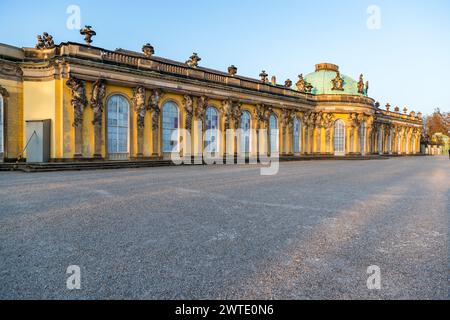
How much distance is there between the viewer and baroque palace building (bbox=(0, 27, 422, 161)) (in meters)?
18.6

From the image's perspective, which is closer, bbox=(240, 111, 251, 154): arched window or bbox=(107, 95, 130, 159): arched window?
bbox=(107, 95, 130, 159): arched window

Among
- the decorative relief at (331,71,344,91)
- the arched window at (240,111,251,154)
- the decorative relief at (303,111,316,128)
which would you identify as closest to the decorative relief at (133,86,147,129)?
the arched window at (240,111,251,154)

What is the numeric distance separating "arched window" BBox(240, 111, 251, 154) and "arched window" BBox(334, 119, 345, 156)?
48.8 ft

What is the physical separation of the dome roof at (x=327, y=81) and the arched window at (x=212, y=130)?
65.9 ft

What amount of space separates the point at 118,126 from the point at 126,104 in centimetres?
180

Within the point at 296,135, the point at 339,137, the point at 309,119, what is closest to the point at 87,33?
the point at 296,135

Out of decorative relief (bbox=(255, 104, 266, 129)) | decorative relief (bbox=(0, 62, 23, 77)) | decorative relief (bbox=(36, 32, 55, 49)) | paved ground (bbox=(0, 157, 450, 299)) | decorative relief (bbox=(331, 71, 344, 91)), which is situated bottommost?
paved ground (bbox=(0, 157, 450, 299))

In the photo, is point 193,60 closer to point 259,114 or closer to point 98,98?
point 259,114

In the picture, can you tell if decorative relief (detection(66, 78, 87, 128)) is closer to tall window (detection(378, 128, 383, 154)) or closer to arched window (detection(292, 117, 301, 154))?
arched window (detection(292, 117, 301, 154))

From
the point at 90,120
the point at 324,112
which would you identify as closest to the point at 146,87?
the point at 90,120

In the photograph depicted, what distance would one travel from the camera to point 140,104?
21.2 meters

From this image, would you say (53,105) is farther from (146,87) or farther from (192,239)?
(192,239)

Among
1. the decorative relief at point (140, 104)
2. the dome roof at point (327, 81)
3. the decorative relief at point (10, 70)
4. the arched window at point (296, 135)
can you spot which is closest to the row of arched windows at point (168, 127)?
the decorative relief at point (140, 104)

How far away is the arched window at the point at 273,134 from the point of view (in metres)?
31.7
